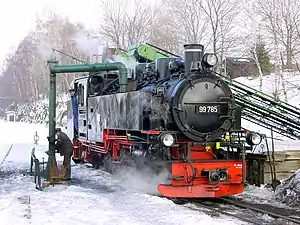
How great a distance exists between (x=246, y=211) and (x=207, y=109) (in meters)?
2.42

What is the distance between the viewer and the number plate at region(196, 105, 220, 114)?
1067 cm

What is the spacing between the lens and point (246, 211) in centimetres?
945

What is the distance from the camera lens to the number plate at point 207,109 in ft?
35.0

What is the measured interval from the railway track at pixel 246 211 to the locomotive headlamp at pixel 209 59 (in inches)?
118

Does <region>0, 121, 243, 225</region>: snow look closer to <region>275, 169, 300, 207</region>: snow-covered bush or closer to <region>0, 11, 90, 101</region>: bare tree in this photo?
<region>275, 169, 300, 207</region>: snow-covered bush

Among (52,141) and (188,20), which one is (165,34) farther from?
(52,141)

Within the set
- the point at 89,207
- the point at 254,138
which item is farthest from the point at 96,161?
the point at 89,207

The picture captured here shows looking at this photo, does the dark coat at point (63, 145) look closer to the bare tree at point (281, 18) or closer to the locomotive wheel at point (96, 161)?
the locomotive wheel at point (96, 161)

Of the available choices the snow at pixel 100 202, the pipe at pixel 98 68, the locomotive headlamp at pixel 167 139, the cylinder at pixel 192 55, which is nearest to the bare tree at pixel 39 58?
the pipe at pixel 98 68

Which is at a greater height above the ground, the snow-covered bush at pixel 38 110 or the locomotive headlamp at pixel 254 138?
the snow-covered bush at pixel 38 110

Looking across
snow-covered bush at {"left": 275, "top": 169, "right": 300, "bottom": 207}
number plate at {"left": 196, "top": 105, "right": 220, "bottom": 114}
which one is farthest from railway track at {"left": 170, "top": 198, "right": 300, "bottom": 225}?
number plate at {"left": 196, "top": 105, "right": 220, "bottom": 114}

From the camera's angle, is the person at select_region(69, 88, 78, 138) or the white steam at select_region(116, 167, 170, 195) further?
the person at select_region(69, 88, 78, 138)

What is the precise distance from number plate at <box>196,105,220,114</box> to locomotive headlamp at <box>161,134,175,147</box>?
0.95 m

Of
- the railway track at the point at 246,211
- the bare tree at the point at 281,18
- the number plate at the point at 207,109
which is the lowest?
the railway track at the point at 246,211
